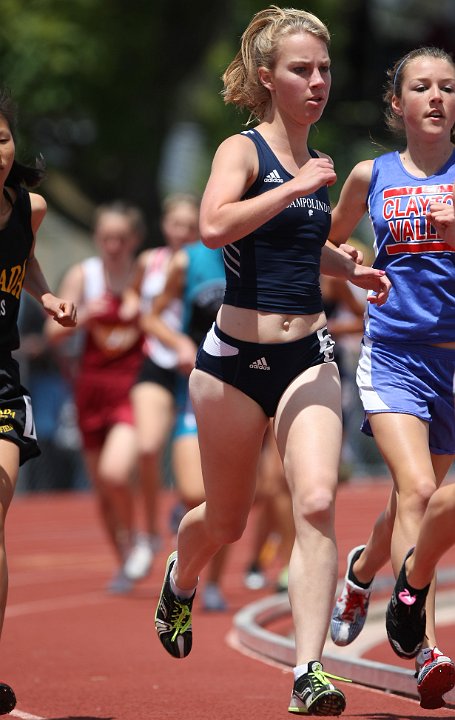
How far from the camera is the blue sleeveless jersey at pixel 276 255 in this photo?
5617mm

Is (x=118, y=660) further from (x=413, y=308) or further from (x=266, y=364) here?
(x=413, y=308)

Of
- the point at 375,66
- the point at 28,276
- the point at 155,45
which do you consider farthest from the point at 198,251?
the point at 155,45

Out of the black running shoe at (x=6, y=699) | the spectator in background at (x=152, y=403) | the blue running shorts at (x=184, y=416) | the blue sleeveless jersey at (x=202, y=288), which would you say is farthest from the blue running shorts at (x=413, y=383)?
the spectator in background at (x=152, y=403)

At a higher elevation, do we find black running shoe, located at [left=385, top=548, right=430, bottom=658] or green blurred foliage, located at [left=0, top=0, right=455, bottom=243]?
green blurred foliage, located at [left=0, top=0, right=455, bottom=243]

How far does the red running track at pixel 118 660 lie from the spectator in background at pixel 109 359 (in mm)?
625

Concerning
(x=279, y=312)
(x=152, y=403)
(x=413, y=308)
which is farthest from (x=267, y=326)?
(x=152, y=403)

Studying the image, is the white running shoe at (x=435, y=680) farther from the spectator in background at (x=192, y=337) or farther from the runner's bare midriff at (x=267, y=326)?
the spectator in background at (x=192, y=337)

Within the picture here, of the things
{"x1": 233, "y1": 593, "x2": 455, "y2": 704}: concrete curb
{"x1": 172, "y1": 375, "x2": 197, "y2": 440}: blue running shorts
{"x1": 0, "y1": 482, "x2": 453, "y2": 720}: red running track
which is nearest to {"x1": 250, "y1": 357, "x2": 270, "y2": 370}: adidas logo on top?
{"x1": 0, "y1": 482, "x2": 453, "y2": 720}: red running track

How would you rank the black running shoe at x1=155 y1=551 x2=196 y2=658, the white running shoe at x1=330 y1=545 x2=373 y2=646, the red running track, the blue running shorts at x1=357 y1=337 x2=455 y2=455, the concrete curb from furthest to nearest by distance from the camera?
the white running shoe at x1=330 y1=545 x2=373 y2=646 → the concrete curb → the black running shoe at x1=155 y1=551 x2=196 y2=658 → the red running track → the blue running shorts at x1=357 y1=337 x2=455 y2=455

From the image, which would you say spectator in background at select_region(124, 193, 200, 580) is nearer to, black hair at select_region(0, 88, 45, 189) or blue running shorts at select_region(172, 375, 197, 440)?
blue running shorts at select_region(172, 375, 197, 440)

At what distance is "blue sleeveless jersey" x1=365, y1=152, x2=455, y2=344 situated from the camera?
19.6 feet

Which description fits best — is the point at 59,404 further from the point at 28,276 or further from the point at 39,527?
the point at 28,276

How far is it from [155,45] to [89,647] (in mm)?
19377

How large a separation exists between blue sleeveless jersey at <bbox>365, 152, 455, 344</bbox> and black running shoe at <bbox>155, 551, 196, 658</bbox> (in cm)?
139
